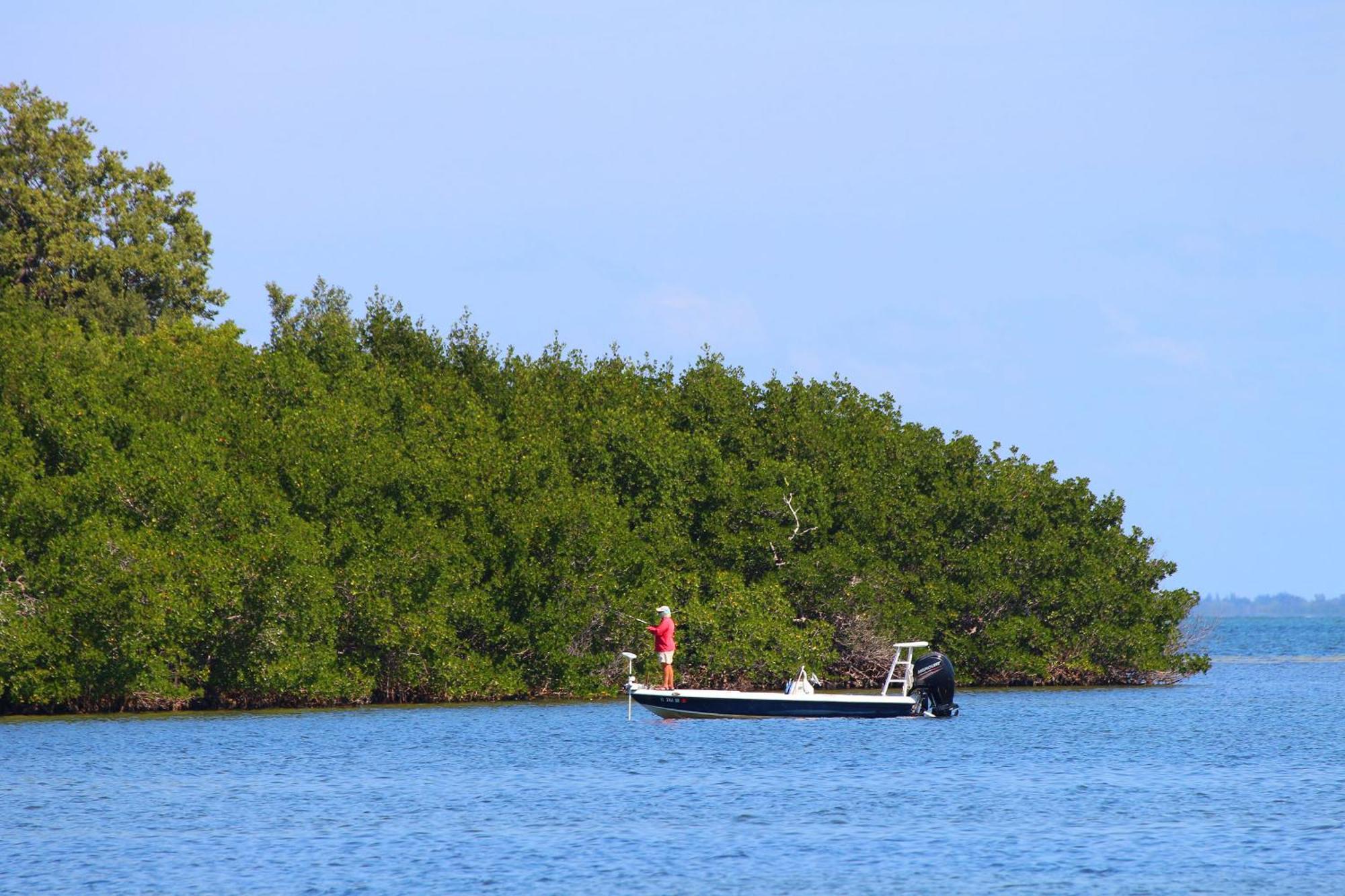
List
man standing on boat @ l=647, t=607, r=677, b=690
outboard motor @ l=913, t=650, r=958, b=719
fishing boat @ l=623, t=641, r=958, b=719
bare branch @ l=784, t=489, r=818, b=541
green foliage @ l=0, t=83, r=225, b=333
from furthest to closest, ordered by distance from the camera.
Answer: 1. green foliage @ l=0, t=83, r=225, b=333
2. bare branch @ l=784, t=489, r=818, b=541
3. outboard motor @ l=913, t=650, r=958, b=719
4. man standing on boat @ l=647, t=607, r=677, b=690
5. fishing boat @ l=623, t=641, r=958, b=719

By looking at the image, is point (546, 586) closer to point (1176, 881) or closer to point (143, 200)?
point (1176, 881)

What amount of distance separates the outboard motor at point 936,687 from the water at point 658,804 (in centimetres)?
90

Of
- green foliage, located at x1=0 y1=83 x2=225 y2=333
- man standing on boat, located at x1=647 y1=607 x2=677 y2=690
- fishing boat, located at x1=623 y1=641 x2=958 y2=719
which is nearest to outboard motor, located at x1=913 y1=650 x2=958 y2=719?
fishing boat, located at x1=623 y1=641 x2=958 y2=719

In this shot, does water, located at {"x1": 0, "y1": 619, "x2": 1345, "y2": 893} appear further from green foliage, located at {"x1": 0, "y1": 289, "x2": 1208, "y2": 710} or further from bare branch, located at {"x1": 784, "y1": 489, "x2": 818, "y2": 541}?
bare branch, located at {"x1": 784, "y1": 489, "x2": 818, "y2": 541}

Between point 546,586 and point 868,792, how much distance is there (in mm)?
22874

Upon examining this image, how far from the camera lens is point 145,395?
5612cm

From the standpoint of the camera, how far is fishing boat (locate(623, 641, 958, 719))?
153ft

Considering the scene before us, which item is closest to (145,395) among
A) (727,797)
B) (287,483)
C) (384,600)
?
(287,483)

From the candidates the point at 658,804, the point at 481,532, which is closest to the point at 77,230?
the point at 481,532

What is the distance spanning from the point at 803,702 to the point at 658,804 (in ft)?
51.0

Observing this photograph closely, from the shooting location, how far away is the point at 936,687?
48.4m

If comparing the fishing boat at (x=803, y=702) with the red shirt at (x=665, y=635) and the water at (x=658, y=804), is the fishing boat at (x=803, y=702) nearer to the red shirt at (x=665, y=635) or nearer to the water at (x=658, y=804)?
the water at (x=658, y=804)

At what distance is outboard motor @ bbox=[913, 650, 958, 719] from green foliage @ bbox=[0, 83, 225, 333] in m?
46.8

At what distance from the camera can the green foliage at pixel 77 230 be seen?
8075 centimetres
